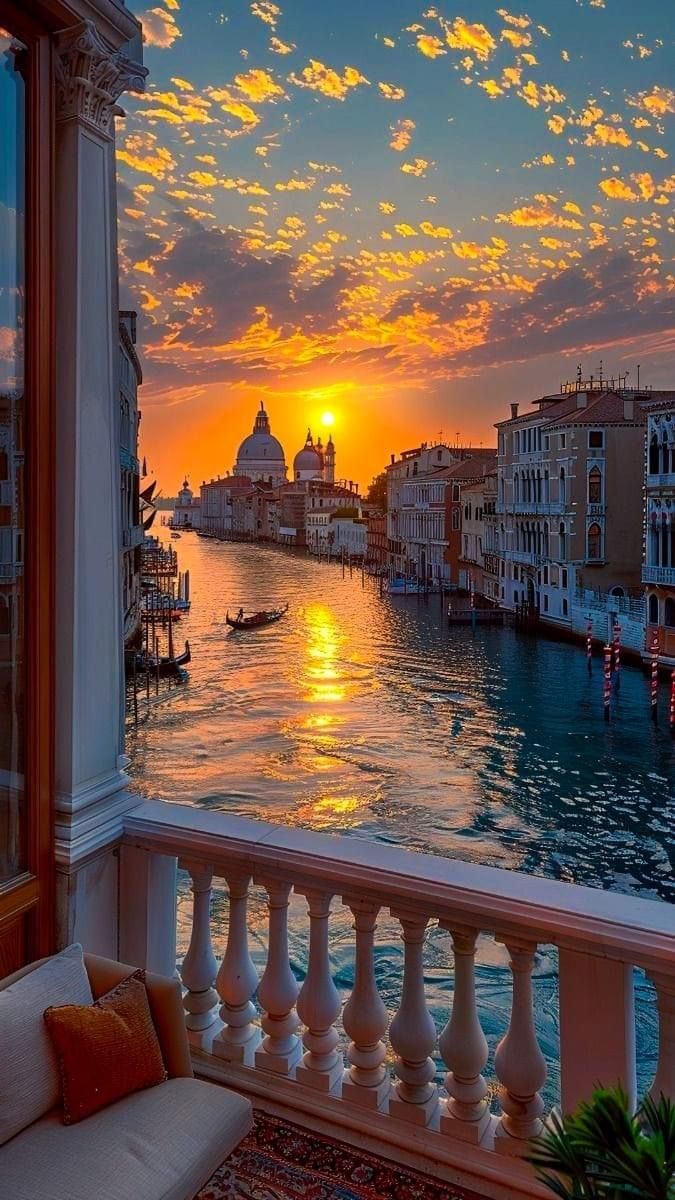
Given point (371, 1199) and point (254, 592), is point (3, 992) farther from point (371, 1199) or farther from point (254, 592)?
point (254, 592)

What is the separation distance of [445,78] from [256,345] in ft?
61.7

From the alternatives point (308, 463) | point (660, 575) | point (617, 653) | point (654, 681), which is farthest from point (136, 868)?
point (308, 463)

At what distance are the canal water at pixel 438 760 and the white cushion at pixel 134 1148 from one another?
136 inches

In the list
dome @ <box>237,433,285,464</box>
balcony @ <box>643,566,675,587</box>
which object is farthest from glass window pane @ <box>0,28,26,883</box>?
dome @ <box>237,433,285,464</box>

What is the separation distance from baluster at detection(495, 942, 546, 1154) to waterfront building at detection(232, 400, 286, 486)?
241ft

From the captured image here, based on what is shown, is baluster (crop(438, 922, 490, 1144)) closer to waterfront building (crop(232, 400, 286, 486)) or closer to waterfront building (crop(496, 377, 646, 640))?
waterfront building (crop(496, 377, 646, 640))

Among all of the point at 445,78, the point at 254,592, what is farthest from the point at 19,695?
the point at 254,592

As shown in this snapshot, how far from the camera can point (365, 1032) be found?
1.19 metres

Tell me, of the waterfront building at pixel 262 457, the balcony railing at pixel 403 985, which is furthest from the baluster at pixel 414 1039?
the waterfront building at pixel 262 457

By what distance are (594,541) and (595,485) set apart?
133cm

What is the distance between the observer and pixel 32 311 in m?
1.24

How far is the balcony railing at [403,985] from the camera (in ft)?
3.25

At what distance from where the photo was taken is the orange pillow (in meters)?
0.98

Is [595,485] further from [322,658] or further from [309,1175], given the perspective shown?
[309,1175]
